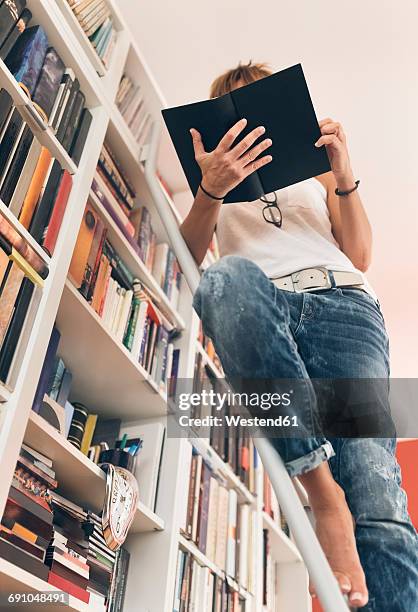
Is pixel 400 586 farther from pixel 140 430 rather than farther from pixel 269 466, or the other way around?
pixel 140 430

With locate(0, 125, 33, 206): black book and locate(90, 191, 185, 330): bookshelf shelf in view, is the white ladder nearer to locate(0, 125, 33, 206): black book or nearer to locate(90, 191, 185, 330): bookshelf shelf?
locate(0, 125, 33, 206): black book

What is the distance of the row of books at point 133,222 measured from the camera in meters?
1.80

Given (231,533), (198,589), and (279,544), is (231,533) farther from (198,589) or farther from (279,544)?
(279,544)

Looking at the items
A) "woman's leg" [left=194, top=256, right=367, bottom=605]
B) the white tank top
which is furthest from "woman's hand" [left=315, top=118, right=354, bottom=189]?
"woman's leg" [left=194, top=256, right=367, bottom=605]

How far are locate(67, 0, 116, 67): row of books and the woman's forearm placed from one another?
0.87 m

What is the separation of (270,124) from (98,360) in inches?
32.9

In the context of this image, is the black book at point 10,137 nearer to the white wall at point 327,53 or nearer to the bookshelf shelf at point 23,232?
the bookshelf shelf at point 23,232

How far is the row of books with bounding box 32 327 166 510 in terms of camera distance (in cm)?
137

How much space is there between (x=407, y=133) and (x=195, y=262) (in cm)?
160

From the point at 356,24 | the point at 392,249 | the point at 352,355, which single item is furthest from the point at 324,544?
the point at 392,249

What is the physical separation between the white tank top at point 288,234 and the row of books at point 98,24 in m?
0.83

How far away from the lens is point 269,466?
815 mm

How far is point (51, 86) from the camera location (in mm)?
1520

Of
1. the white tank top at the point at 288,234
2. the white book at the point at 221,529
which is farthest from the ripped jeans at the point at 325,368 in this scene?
the white book at the point at 221,529
